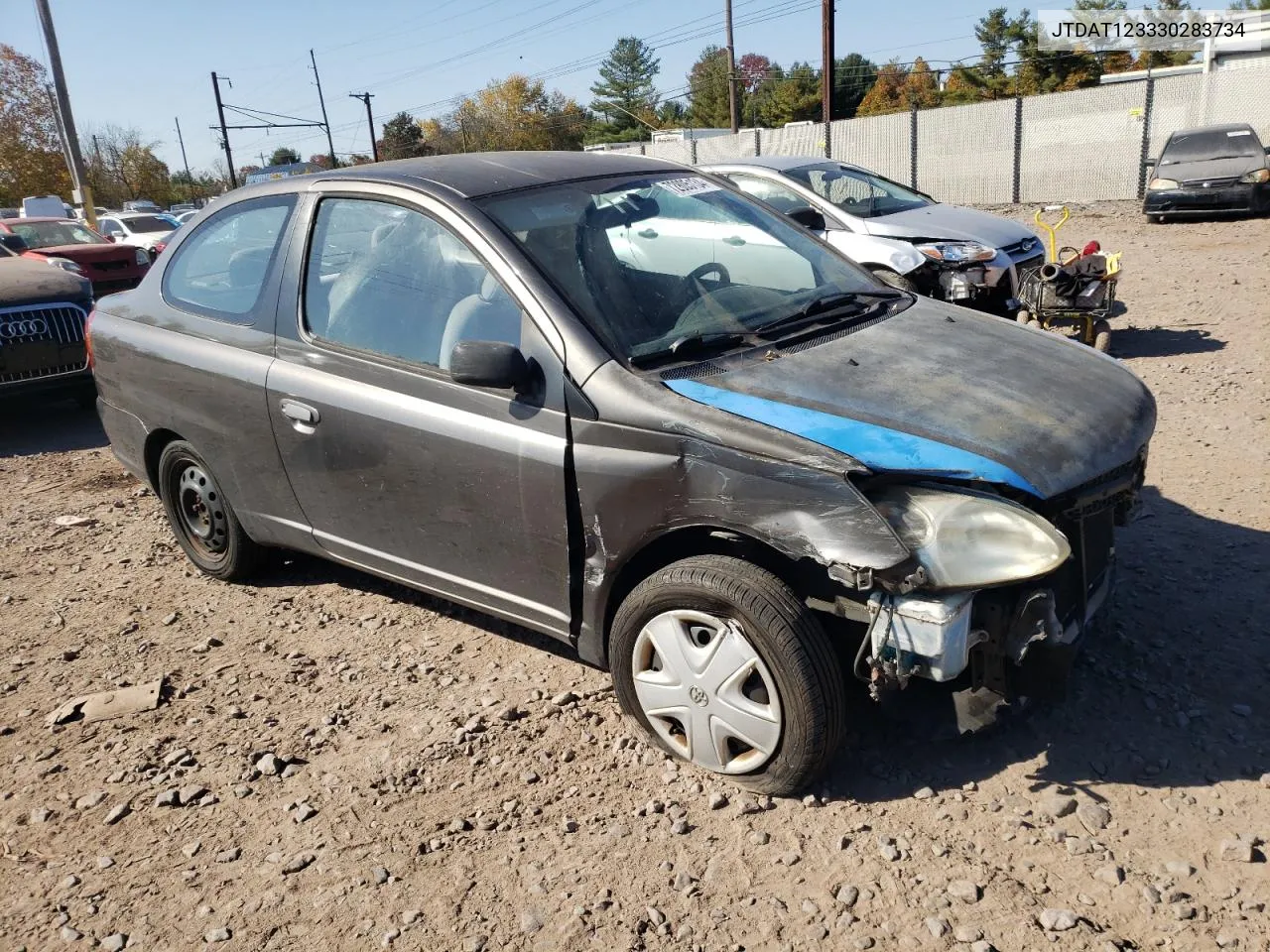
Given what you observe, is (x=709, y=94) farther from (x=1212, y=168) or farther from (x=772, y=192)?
(x=772, y=192)

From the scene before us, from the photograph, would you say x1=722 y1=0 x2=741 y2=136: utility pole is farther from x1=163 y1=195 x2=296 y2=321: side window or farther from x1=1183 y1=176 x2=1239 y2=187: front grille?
x1=163 y1=195 x2=296 y2=321: side window

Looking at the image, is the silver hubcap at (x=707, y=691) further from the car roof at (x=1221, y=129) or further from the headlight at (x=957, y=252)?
the car roof at (x=1221, y=129)

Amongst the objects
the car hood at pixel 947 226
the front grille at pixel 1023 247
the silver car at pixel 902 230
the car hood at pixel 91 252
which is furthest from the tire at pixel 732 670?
the car hood at pixel 91 252

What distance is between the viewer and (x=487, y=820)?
3.01m

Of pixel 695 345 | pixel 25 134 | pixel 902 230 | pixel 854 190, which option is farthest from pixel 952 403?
pixel 25 134

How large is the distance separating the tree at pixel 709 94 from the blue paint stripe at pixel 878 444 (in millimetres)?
74039

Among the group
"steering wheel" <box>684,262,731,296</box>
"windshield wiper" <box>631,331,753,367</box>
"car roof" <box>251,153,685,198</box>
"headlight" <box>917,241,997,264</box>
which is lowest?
"headlight" <box>917,241,997,264</box>

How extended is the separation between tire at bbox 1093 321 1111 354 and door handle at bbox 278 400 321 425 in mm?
5790

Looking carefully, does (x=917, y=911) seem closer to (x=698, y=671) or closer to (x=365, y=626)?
(x=698, y=671)

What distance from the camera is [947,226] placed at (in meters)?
8.93

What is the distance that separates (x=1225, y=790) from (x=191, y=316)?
13.7 ft

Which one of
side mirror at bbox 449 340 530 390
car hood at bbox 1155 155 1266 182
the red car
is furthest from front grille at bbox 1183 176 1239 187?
side mirror at bbox 449 340 530 390

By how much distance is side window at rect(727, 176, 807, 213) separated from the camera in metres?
9.24

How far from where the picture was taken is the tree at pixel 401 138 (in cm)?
6222
